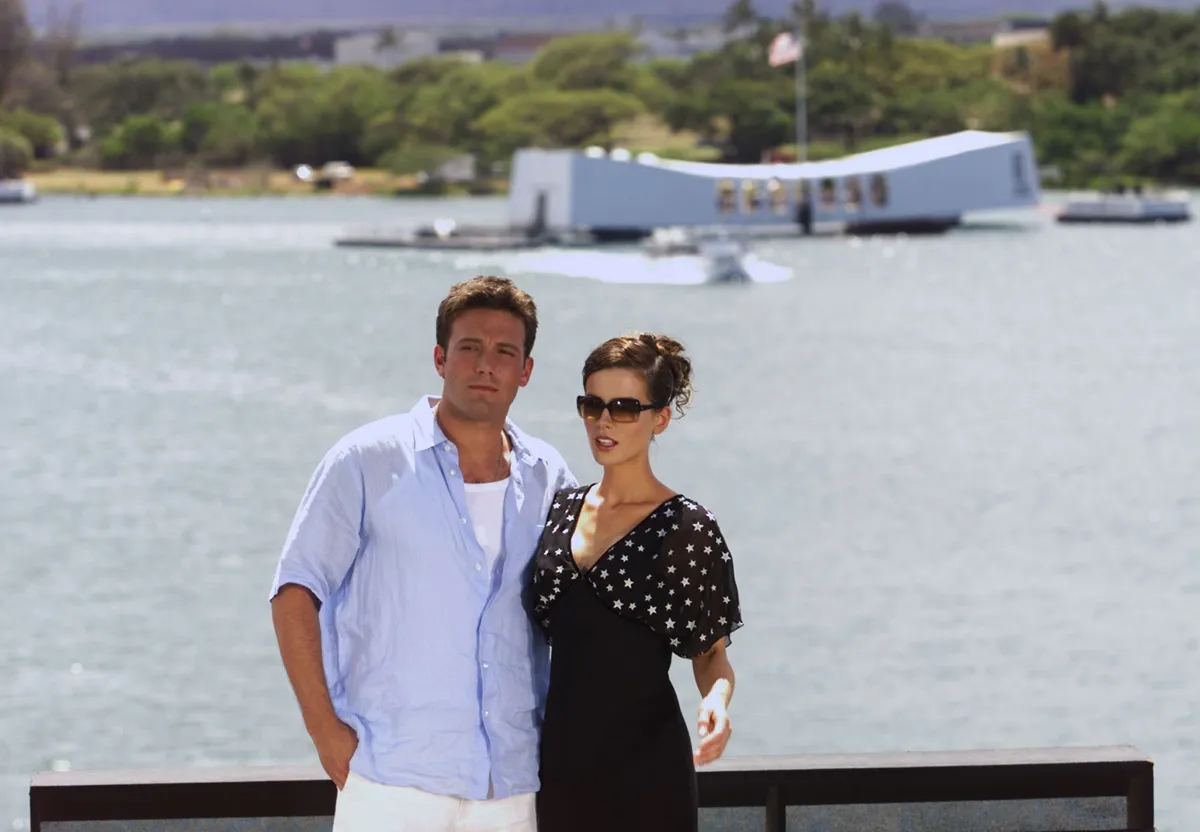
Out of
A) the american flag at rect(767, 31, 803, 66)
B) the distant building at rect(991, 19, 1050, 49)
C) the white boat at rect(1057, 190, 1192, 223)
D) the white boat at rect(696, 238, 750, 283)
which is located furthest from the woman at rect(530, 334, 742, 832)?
the distant building at rect(991, 19, 1050, 49)

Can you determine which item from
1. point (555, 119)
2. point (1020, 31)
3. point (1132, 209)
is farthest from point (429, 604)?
point (1020, 31)

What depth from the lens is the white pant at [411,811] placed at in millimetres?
2914

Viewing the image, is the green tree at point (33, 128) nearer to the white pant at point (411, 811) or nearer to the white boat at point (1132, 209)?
the white boat at point (1132, 209)

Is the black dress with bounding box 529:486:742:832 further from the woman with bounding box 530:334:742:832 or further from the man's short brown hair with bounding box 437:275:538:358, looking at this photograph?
the man's short brown hair with bounding box 437:275:538:358

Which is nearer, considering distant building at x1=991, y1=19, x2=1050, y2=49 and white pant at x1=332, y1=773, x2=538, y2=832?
white pant at x1=332, y1=773, x2=538, y2=832

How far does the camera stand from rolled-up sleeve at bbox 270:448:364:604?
2883 mm

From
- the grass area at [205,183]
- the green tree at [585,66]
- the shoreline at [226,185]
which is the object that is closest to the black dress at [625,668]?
the shoreline at [226,185]

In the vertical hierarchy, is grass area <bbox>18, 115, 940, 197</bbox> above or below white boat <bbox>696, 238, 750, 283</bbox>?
above

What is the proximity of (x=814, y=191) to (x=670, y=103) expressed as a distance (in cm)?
4411

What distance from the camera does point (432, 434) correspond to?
9.66 feet

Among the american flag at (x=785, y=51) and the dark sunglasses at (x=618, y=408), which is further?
the american flag at (x=785, y=51)

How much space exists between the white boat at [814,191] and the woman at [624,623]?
207ft

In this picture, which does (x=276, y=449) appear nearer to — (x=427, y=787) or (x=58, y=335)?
(x=58, y=335)

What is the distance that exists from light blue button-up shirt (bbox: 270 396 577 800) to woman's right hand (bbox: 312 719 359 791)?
11mm
